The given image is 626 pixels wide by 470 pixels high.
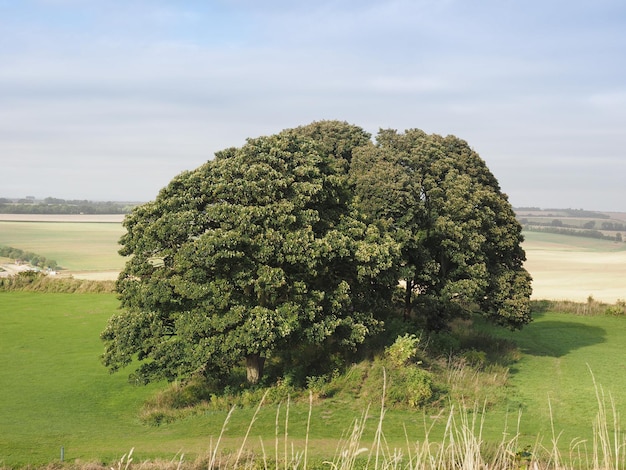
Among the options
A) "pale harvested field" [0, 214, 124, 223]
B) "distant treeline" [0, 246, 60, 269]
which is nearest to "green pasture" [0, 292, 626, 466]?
"distant treeline" [0, 246, 60, 269]

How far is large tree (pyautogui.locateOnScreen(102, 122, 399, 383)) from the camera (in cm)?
2039

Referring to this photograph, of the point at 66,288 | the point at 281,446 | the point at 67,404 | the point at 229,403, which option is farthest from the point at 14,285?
the point at 281,446

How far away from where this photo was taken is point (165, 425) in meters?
19.3

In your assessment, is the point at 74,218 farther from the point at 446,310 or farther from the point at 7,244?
the point at 446,310

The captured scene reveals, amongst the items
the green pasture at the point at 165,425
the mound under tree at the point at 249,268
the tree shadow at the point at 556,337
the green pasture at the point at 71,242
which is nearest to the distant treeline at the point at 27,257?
the green pasture at the point at 71,242

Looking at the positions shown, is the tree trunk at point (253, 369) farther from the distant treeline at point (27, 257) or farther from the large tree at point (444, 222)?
the distant treeline at point (27, 257)

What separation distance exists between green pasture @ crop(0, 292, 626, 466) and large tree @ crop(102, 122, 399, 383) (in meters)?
2.30

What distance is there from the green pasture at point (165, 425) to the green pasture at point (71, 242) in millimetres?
29266

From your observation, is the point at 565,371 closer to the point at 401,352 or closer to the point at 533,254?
the point at 401,352

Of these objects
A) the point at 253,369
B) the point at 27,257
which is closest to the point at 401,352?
the point at 253,369

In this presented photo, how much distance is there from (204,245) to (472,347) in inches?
721

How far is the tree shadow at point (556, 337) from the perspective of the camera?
111ft

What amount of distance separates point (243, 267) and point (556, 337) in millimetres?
26368

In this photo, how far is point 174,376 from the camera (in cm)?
2117
